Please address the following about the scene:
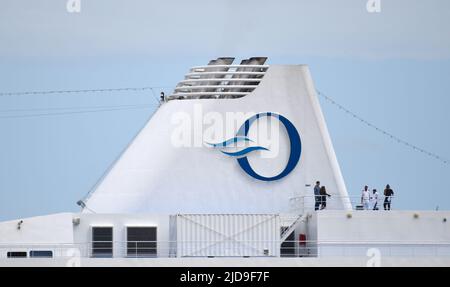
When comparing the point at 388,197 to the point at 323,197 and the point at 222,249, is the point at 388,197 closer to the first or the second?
the point at 323,197

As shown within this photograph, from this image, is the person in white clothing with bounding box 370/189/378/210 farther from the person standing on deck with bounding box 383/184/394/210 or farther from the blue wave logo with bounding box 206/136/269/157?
the blue wave logo with bounding box 206/136/269/157

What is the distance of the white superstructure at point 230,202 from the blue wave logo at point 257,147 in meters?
0.04

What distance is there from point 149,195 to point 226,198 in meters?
2.88

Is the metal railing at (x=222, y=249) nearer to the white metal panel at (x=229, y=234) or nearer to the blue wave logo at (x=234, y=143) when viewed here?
the white metal panel at (x=229, y=234)

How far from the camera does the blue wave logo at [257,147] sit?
184 feet

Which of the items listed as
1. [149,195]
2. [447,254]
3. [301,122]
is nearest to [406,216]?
[447,254]

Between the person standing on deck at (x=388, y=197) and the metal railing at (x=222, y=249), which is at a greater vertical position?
the person standing on deck at (x=388, y=197)

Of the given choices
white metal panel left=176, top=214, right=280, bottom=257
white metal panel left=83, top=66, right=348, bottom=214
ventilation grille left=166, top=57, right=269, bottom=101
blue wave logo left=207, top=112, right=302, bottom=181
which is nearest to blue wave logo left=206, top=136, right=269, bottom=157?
blue wave logo left=207, top=112, right=302, bottom=181

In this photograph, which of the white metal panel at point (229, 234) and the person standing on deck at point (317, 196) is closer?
the white metal panel at point (229, 234)

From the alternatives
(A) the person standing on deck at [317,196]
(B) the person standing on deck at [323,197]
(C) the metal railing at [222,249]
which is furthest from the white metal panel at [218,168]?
(C) the metal railing at [222,249]

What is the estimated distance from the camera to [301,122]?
5700 cm

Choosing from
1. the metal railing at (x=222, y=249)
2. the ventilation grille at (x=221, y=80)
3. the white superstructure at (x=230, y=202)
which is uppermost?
the ventilation grille at (x=221, y=80)

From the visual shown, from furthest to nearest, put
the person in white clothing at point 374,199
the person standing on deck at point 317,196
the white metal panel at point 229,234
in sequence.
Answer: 1. the person in white clothing at point 374,199
2. the person standing on deck at point 317,196
3. the white metal panel at point 229,234
